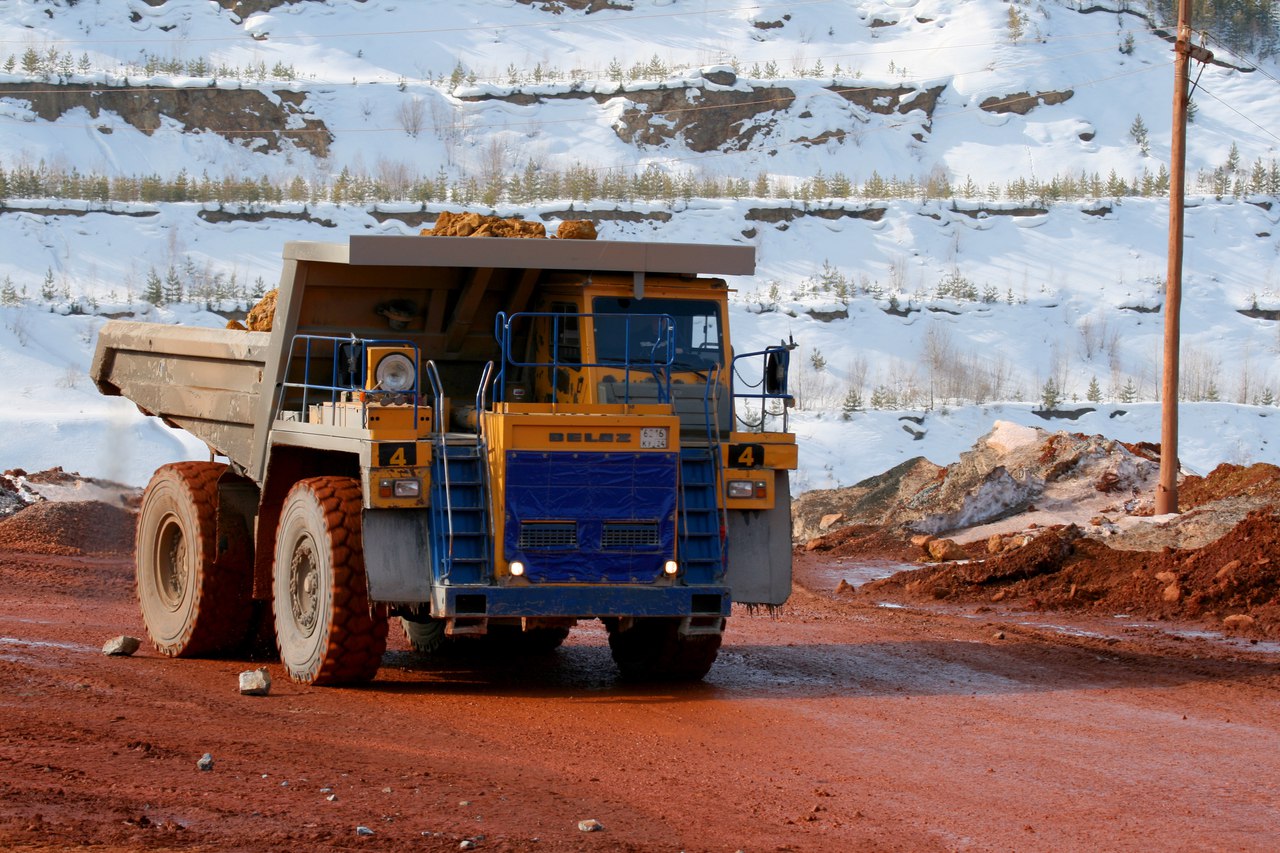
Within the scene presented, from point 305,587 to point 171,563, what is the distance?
290 cm

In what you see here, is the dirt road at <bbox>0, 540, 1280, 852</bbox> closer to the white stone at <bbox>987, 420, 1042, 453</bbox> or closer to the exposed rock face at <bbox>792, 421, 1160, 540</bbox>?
the exposed rock face at <bbox>792, 421, 1160, 540</bbox>

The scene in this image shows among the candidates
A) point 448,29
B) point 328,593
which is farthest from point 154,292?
point 448,29

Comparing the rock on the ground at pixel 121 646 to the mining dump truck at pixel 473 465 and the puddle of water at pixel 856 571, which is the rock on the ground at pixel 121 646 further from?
the puddle of water at pixel 856 571

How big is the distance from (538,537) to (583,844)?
12.8 ft

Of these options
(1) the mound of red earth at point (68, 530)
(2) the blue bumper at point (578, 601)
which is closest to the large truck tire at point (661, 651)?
(2) the blue bumper at point (578, 601)

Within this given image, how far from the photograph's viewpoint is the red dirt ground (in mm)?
7285

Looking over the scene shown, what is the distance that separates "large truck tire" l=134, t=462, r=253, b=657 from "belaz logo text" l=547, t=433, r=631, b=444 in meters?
3.75

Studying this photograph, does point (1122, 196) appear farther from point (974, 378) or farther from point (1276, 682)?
point (1276, 682)

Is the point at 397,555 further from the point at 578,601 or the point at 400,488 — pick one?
the point at 578,601

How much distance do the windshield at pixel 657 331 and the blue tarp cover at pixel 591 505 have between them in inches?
46.3

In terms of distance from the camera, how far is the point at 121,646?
41.4ft

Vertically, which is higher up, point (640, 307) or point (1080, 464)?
point (640, 307)

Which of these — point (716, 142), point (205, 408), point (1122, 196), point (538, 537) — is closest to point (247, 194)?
point (716, 142)

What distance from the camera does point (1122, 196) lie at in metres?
60.6
